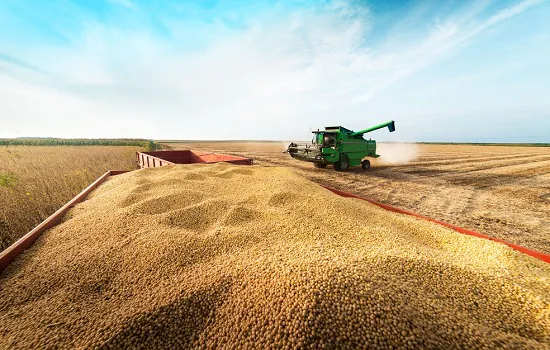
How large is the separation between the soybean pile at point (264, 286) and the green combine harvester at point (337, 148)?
20.8 feet

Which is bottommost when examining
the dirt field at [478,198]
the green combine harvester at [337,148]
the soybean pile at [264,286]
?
the dirt field at [478,198]

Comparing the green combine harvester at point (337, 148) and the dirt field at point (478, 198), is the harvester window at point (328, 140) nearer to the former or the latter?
the green combine harvester at point (337, 148)

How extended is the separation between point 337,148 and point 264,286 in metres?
7.91

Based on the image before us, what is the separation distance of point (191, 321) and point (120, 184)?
3.30m

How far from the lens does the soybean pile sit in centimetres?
107

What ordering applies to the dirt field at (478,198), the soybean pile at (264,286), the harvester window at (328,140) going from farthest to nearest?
the harvester window at (328,140)
the dirt field at (478,198)
the soybean pile at (264,286)

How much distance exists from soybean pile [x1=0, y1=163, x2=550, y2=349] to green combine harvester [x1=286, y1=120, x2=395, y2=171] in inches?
250

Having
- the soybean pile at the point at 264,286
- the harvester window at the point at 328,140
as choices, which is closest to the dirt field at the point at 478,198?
the harvester window at the point at 328,140

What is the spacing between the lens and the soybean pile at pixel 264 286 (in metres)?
1.07

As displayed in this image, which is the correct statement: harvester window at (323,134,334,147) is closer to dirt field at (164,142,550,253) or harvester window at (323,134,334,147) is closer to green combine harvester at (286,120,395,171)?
green combine harvester at (286,120,395,171)

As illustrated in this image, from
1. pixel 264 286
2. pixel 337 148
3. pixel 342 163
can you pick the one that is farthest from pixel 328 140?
pixel 264 286

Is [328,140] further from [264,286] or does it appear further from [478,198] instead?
[264,286]

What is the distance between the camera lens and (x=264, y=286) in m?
1.30

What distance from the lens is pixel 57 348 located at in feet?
3.31
